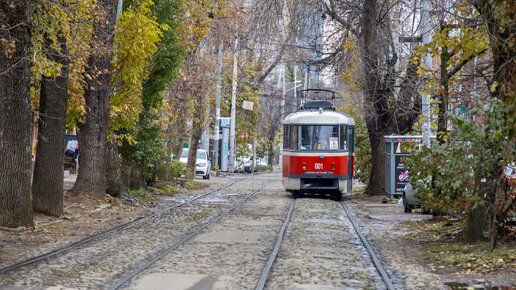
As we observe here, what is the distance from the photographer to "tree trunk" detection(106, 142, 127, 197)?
86.3ft

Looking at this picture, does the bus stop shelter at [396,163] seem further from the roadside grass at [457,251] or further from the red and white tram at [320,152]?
the roadside grass at [457,251]

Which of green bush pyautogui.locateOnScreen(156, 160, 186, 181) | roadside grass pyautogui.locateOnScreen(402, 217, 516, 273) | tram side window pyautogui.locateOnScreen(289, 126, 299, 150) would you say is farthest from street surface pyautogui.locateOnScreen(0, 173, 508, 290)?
green bush pyautogui.locateOnScreen(156, 160, 186, 181)

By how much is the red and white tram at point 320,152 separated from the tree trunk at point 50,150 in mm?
12193

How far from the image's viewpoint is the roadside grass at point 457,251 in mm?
13141

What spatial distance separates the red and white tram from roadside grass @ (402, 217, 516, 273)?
10.3 metres

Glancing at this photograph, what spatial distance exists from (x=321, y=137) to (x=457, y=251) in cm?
1568

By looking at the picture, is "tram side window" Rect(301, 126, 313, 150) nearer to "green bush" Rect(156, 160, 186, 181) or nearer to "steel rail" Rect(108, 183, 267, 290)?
"steel rail" Rect(108, 183, 267, 290)

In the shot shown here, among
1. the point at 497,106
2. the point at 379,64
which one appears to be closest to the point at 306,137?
the point at 379,64

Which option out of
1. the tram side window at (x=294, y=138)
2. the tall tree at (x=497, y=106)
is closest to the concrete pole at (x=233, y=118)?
the tram side window at (x=294, y=138)

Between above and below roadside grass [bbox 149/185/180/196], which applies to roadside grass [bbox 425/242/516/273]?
below

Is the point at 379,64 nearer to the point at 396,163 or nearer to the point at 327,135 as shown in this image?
the point at 327,135

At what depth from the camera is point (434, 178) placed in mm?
18078

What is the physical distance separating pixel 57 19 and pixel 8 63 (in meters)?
1.42

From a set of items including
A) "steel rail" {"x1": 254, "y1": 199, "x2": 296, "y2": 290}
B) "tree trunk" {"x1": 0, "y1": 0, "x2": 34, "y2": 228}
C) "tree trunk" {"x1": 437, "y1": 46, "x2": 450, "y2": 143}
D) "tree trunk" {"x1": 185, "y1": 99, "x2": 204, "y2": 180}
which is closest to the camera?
"steel rail" {"x1": 254, "y1": 199, "x2": 296, "y2": 290}
